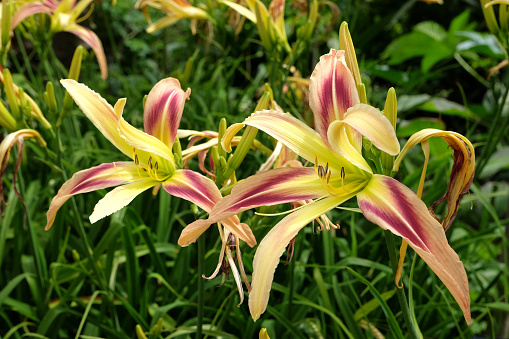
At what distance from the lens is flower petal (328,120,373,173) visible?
74 centimetres

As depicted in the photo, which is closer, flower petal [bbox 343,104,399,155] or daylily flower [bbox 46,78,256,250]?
flower petal [bbox 343,104,399,155]

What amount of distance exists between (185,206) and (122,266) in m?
0.34

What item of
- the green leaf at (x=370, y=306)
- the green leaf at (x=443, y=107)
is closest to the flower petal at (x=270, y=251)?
the green leaf at (x=370, y=306)

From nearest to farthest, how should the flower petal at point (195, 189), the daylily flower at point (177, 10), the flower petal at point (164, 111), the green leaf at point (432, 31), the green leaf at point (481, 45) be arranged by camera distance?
the flower petal at point (195, 189) < the flower petal at point (164, 111) < the daylily flower at point (177, 10) < the green leaf at point (481, 45) < the green leaf at point (432, 31)

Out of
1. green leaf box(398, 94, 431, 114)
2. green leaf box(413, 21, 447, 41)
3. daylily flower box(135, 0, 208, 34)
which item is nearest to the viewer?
daylily flower box(135, 0, 208, 34)

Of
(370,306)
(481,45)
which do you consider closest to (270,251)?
(370,306)

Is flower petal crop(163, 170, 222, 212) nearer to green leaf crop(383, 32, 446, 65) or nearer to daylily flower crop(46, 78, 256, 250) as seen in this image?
daylily flower crop(46, 78, 256, 250)

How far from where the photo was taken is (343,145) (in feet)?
2.50

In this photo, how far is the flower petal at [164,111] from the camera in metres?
0.99

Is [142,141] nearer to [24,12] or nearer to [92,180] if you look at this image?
[92,180]

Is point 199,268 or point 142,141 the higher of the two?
point 142,141

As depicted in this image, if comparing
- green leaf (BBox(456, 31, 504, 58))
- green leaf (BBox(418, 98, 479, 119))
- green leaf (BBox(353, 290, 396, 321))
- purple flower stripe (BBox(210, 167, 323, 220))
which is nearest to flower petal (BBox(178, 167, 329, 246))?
purple flower stripe (BBox(210, 167, 323, 220))

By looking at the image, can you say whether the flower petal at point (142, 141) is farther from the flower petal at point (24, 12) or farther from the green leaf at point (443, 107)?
the green leaf at point (443, 107)

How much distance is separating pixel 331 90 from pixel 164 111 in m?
0.36
